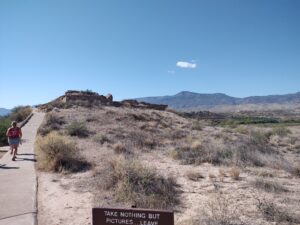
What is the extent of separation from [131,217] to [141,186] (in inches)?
183

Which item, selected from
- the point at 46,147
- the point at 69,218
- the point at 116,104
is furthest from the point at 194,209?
the point at 116,104

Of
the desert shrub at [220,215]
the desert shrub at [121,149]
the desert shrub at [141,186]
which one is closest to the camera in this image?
the desert shrub at [220,215]

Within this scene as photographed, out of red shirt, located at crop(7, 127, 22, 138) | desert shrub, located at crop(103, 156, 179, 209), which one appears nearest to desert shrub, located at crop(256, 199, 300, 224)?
desert shrub, located at crop(103, 156, 179, 209)

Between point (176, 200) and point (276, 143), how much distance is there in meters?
21.4

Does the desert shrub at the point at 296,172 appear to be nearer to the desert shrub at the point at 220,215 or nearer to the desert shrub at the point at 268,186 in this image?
the desert shrub at the point at 268,186

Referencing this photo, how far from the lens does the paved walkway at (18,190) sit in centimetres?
733

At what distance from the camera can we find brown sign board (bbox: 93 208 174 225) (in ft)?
14.1

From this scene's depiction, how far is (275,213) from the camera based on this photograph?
7.57 meters

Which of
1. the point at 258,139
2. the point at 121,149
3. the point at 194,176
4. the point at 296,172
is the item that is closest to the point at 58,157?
the point at 121,149

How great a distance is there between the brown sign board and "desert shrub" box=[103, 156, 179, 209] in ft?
11.3

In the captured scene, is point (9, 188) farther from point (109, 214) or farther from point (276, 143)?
point (276, 143)

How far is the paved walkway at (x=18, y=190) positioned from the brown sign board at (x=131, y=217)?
3104 millimetres

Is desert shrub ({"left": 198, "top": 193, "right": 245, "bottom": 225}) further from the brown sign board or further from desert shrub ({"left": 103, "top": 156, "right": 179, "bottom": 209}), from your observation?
the brown sign board

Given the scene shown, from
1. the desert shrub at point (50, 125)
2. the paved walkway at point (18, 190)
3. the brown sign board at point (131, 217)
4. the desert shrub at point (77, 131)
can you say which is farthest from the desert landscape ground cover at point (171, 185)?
the desert shrub at point (50, 125)
